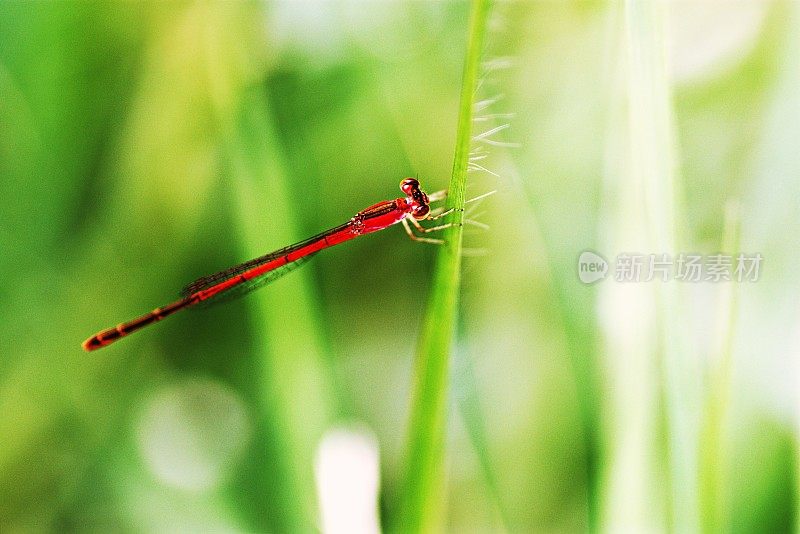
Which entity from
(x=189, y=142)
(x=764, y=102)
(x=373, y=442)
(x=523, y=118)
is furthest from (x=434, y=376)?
(x=764, y=102)

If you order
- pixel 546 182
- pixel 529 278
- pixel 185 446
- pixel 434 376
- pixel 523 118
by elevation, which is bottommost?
pixel 434 376

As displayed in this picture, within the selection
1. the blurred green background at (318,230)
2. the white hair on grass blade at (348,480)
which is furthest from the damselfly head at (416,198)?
the white hair on grass blade at (348,480)

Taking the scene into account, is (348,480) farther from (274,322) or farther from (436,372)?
(436,372)

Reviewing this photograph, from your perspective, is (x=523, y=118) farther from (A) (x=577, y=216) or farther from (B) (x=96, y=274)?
(B) (x=96, y=274)

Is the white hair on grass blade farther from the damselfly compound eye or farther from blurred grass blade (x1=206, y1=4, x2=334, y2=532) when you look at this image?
the damselfly compound eye

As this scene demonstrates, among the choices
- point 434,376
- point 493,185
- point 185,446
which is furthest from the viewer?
point 185,446

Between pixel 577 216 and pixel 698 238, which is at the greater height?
pixel 577 216
